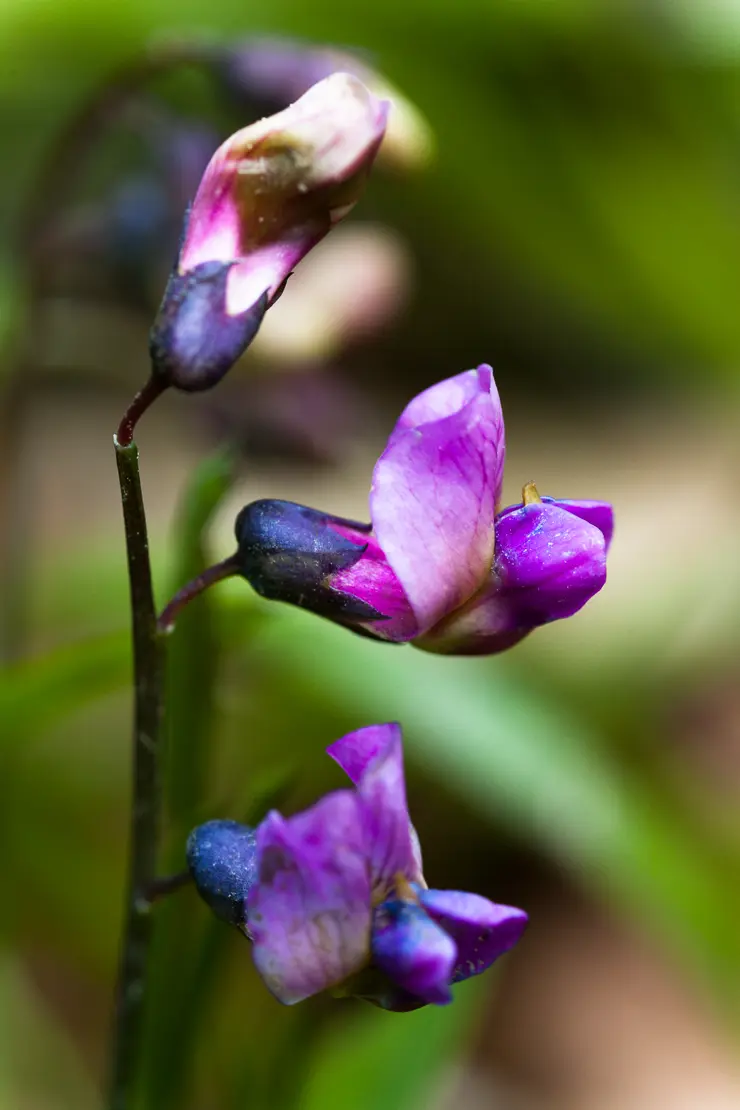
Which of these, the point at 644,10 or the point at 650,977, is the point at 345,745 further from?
the point at 644,10

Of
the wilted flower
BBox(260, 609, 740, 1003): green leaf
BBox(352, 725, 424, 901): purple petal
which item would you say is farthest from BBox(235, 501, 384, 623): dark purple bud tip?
BBox(260, 609, 740, 1003): green leaf

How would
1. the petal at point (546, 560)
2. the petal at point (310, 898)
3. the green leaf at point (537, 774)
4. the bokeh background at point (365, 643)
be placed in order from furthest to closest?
the green leaf at point (537, 774) < the bokeh background at point (365, 643) < the petal at point (546, 560) < the petal at point (310, 898)

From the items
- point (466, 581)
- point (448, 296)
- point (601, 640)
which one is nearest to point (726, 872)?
point (601, 640)

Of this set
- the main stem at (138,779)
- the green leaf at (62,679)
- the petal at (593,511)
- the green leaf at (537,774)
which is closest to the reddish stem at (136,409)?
the main stem at (138,779)

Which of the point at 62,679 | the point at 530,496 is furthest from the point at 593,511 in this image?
the point at 62,679

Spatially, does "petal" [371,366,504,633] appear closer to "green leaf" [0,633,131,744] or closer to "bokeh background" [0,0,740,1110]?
"bokeh background" [0,0,740,1110]

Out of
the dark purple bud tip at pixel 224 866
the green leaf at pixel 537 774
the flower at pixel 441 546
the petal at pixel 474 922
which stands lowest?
the green leaf at pixel 537 774

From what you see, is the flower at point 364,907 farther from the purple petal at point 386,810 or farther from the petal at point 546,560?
the petal at point 546,560
